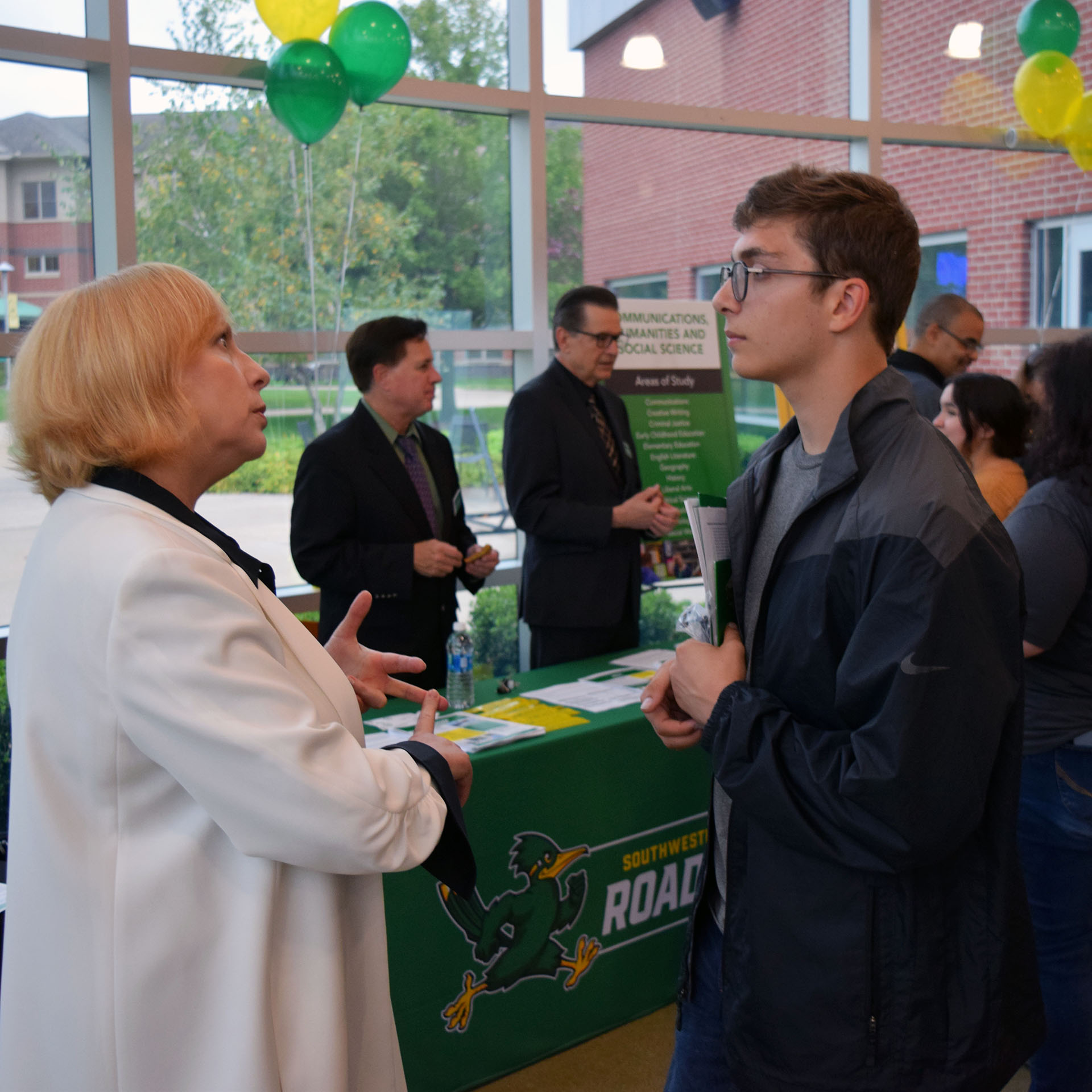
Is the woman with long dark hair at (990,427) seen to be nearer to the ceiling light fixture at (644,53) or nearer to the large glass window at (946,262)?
the ceiling light fixture at (644,53)

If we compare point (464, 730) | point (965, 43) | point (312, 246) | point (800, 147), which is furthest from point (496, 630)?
point (965, 43)

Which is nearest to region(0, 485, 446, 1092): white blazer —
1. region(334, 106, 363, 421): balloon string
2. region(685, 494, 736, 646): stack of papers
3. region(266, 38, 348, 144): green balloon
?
region(685, 494, 736, 646): stack of papers

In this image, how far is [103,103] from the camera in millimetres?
3969

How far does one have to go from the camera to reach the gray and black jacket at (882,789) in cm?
120

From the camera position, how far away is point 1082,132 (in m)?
5.33

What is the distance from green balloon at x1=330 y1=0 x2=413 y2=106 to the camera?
3.71 m

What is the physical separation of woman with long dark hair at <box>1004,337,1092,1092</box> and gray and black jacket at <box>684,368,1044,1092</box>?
82 centimetres

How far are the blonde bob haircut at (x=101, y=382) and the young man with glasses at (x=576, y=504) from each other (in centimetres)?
247

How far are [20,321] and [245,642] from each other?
10.8 feet

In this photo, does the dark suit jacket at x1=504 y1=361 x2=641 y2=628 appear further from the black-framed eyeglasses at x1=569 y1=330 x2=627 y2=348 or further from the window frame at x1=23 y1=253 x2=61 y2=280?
the window frame at x1=23 y1=253 x2=61 y2=280

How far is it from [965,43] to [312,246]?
13.2 feet

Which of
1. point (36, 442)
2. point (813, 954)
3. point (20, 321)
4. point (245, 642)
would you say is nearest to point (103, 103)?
point (20, 321)

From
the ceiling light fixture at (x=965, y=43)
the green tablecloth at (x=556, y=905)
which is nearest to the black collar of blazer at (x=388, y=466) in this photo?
the green tablecloth at (x=556, y=905)

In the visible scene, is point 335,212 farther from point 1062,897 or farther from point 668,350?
point 1062,897
